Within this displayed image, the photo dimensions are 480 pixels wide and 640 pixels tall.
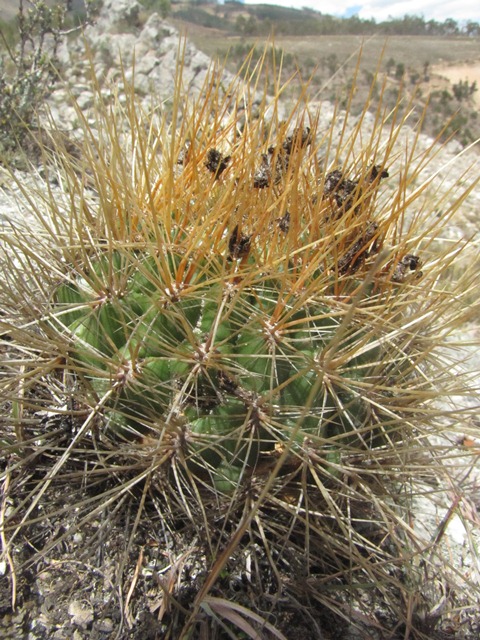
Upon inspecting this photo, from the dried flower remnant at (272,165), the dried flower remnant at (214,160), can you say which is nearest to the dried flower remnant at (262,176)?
the dried flower remnant at (272,165)

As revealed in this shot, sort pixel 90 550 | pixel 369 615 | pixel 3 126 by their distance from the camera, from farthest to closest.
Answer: pixel 3 126 < pixel 369 615 < pixel 90 550

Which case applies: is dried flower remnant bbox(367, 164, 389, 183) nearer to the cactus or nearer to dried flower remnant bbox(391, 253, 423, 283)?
the cactus

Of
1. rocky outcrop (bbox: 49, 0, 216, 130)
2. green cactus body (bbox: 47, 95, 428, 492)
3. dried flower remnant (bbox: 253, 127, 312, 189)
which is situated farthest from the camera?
rocky outcrop (bbox: 49, 0, 216, 130)

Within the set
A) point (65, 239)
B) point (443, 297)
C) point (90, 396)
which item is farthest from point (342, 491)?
point (65, 239)

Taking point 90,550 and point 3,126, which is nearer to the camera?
point 90,550

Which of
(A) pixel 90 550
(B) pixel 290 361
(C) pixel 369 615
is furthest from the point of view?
(C) pixel 369 615

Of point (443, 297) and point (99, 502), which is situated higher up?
point (443, 297)

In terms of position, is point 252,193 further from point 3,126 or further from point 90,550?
point 3,126

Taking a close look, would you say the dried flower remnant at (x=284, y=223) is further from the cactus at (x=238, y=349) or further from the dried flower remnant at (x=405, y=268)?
the dried flower remnant at (x=405, y=268)

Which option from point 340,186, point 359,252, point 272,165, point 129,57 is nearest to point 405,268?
point 359,252

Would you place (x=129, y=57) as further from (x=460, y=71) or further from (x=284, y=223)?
(x=460, y=71)

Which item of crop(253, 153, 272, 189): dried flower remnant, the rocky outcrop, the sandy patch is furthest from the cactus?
the sandy patch
